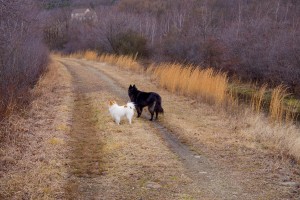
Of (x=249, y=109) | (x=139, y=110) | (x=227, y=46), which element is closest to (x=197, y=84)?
(x=249, y=109)

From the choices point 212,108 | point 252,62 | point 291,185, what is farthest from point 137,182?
point 252,62

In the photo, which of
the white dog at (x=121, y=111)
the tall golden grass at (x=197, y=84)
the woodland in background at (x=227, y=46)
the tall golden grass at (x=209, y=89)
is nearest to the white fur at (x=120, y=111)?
the white dog at (x=121, y=111)

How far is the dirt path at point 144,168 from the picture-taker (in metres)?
6.35

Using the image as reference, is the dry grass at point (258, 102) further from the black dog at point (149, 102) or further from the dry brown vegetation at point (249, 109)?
the black dog at point (149, 102)

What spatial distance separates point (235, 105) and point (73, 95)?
675cm

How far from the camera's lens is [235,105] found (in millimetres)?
13734

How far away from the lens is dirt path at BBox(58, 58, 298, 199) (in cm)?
635

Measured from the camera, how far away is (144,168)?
741cm

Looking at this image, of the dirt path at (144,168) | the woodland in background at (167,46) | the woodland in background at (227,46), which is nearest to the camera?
the dirt path at (144,168)

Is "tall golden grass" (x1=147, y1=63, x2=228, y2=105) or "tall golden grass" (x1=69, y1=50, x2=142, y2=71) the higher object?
"tall golden grass" (x1=147, y1=63, x2=228, y2=105)

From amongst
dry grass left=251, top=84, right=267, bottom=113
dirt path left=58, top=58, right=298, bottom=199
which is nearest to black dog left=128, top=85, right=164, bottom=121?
dirt path left=58, top=58, right=298, bottom=199

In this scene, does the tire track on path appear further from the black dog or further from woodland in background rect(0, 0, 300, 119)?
woodland in background rect(0, 0, 300, 119)

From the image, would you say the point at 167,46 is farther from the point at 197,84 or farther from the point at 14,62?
the point at 14,62

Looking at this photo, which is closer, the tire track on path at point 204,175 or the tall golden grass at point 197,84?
the tire track on path at point 204,175
